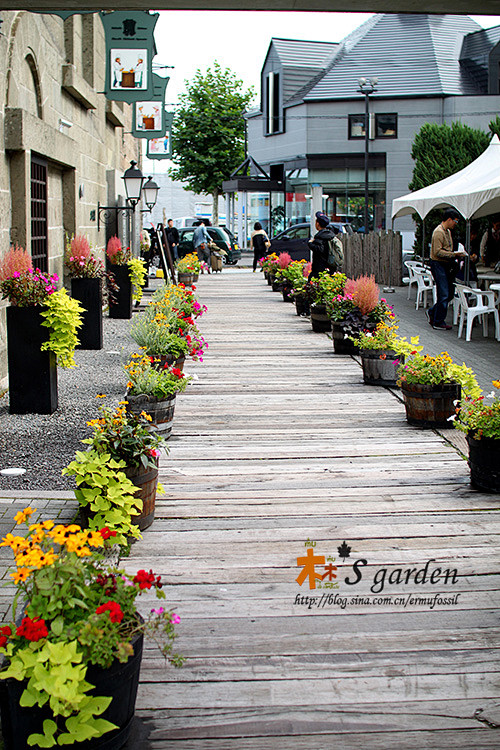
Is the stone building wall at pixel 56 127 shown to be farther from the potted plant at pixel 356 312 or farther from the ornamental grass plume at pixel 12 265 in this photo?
the potted plant at pixel 356 312

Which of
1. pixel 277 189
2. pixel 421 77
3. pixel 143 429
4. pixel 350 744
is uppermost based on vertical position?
pixel 421 77

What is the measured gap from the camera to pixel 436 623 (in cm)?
392

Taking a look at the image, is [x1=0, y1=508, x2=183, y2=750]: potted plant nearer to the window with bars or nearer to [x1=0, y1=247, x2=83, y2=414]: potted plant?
[x1=0, y1=247, x2=83, y2=414]: potted plant

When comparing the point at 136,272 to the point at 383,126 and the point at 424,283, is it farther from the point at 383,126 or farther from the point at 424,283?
the point at 383,126

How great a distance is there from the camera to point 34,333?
8094 millimetres

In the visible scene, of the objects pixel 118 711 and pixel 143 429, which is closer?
pixel 118 711

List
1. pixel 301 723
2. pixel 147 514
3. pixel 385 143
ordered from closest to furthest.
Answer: pixel 301 723, pixel 147 514, pixel 385 143

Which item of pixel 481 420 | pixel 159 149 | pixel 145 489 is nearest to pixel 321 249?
pixel 481 420

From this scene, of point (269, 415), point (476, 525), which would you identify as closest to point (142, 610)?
point (476, 525)

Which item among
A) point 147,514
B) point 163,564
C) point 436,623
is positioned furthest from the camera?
point 147,514

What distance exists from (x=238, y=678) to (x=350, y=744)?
58 cm

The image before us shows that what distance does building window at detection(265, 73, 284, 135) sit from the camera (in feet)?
143

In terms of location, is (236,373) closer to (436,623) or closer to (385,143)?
(436,623)

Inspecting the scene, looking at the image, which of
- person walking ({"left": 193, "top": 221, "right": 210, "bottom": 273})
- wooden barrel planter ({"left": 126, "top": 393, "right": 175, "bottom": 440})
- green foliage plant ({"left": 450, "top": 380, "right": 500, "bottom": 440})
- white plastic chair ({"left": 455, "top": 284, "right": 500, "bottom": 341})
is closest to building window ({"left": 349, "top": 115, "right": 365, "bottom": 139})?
person walking ({"left": 193, "top": 221, "right": 210, "bottom": 273})
